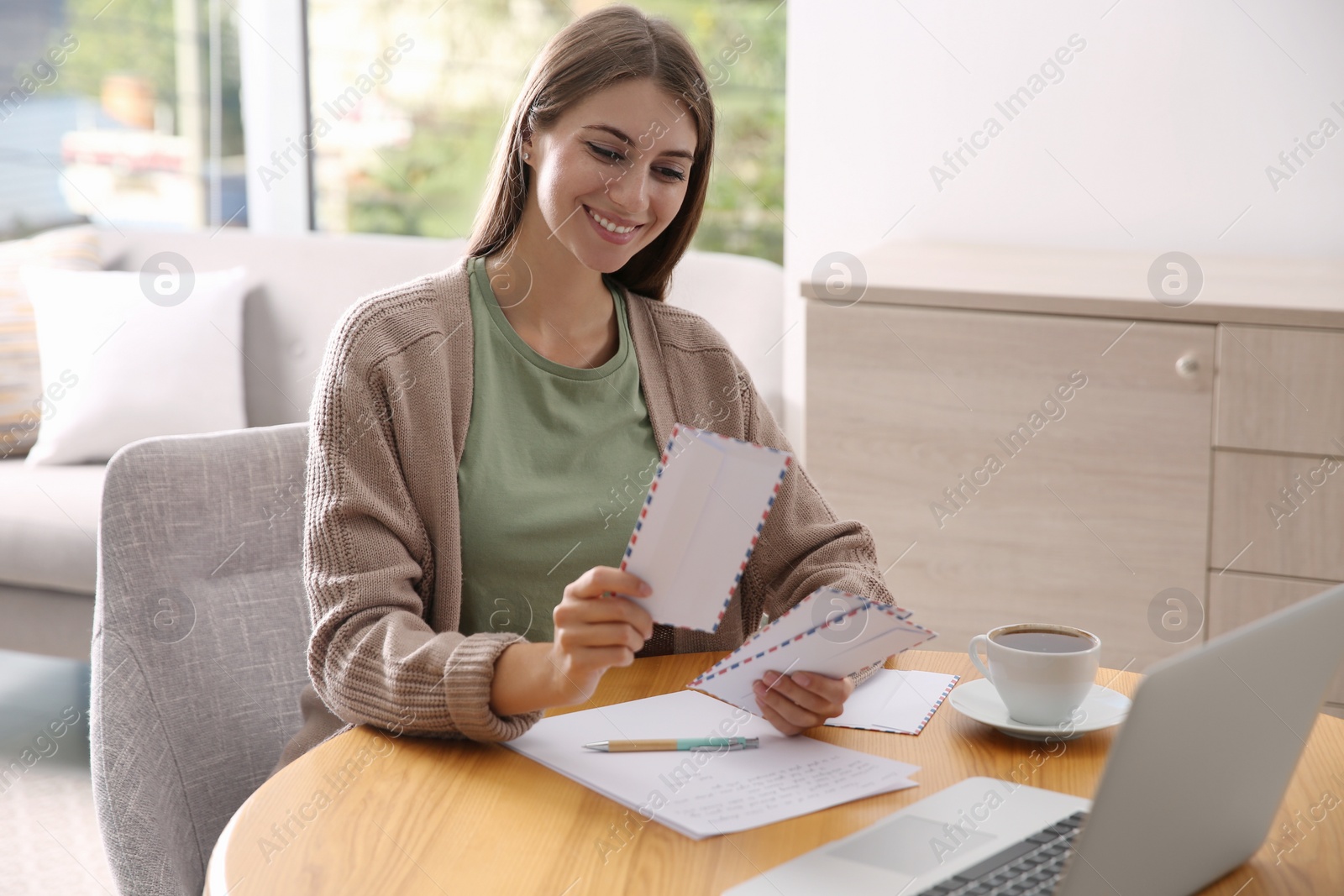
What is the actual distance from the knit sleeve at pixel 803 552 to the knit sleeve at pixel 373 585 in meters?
0.40

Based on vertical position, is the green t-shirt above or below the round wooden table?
above

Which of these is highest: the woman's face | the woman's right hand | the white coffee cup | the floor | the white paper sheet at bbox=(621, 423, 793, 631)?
the woman's face

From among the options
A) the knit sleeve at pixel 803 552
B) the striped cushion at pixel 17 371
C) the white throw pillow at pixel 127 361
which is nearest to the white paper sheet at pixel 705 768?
the knit sleeve at pixel 803 552

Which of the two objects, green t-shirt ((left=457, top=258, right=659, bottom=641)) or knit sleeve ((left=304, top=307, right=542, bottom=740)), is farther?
green t-shirt ((left=457, top=258, right=659, bottom=641))

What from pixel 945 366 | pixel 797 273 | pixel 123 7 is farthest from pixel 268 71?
pixel 945 366

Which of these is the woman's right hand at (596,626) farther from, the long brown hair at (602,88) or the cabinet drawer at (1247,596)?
the cabinet drawer at (1247,596)

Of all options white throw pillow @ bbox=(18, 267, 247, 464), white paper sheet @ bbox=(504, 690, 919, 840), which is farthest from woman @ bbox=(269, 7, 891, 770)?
white throw pillow @ bbox=(18, 267, 247, 464)

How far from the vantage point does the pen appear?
112cm

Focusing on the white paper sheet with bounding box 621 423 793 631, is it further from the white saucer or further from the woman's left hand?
the white saucer

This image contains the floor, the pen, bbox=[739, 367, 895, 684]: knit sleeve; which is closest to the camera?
the pen

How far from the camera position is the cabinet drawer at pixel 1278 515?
88.3 inches

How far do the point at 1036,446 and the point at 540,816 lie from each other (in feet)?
5.47

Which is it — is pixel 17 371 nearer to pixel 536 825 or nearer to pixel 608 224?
pixel 608 224

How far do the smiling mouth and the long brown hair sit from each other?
122mm
